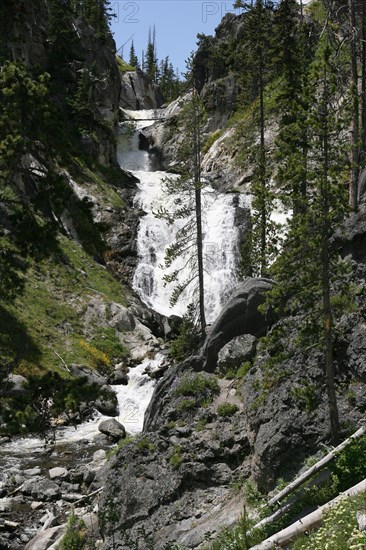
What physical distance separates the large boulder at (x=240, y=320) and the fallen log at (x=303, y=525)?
10231 mm

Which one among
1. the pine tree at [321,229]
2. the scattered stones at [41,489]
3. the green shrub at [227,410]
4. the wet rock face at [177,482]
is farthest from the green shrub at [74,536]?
the pine tree at [321,229]

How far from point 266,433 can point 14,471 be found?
1254 cm

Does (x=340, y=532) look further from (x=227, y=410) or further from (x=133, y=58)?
(x=133, y=58)

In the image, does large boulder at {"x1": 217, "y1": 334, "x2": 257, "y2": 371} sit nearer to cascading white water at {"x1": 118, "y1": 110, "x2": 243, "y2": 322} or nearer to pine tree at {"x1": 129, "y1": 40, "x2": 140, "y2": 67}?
cascading white water at {"x1": 118, "y1": 110, "x2": 243, "y2": 322}

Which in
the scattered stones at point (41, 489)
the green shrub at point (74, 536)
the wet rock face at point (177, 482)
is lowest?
the scattered stones at point (41, 489)

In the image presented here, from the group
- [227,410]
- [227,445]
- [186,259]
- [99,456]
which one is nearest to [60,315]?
[186,259]

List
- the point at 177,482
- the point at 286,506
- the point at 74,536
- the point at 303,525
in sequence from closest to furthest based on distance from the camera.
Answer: the point at 303,525 < the point at 286,506 < the point at 177,482 < the point at 74,536

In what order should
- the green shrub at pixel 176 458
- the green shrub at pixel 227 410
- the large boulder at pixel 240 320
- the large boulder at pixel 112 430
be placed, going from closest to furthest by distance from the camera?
the green shrub at pixel 176 458
the green shrub at pixel 227 410
the large boulder at pixel 240 320
the large boulder at pixel 112 430

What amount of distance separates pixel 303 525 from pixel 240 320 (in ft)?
36.0

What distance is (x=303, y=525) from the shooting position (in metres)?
10.3

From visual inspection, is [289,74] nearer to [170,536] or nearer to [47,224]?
[47,224]

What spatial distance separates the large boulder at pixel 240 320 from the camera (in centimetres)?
2055

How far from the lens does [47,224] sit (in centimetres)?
1366

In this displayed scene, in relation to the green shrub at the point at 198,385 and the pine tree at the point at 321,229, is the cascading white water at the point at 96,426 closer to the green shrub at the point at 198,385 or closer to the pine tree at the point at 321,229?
the green shrub at the point at 198,385
